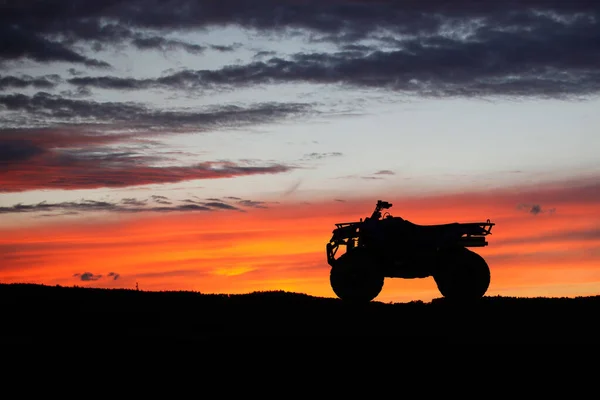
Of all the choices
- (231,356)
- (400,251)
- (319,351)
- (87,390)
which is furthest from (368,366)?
(400,251)

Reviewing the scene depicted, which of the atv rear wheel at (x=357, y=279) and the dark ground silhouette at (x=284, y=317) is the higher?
the atv rear wheel at (x=357, y=279)

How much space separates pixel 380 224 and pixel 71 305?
9.87m

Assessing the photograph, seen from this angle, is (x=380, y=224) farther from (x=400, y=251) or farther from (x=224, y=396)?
(x=224, y=396)

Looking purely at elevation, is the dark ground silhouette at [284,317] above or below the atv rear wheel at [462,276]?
below

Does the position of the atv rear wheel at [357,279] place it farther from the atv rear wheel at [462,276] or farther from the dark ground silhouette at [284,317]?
the atv rear wheel at [462,276]

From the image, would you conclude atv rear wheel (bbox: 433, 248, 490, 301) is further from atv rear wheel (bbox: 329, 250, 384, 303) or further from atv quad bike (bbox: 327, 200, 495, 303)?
atv rear wheel (bbox: 329, 250, 384, 303)

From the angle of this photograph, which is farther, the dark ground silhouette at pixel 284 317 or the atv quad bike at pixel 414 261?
the atv quad bike at pixel 414 261

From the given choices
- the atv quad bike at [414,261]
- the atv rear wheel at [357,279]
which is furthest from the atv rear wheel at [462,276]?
the atv rear wheel at [357,279]

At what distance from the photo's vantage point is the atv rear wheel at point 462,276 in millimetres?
25547

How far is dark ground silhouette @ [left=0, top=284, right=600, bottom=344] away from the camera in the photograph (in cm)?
2008

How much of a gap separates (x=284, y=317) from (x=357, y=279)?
3796mm

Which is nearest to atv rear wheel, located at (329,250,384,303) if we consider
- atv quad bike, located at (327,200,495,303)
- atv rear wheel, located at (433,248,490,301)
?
atv quad bike, located at (327,200,495,303)

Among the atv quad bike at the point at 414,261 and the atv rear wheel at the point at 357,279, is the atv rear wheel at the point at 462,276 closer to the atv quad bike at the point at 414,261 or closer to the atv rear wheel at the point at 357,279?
the atv quad bike at the point at 414,261

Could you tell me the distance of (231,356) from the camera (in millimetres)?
17484
